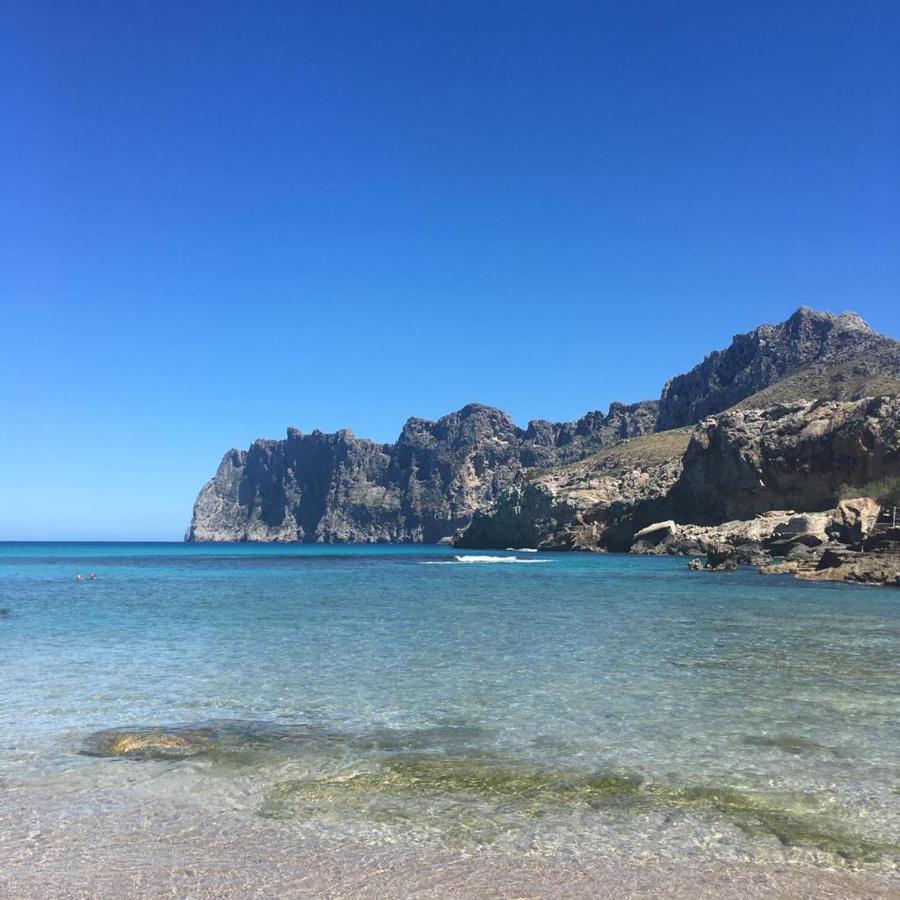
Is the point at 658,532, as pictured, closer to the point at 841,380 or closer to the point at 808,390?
the point at 808,390

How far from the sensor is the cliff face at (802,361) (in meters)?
141

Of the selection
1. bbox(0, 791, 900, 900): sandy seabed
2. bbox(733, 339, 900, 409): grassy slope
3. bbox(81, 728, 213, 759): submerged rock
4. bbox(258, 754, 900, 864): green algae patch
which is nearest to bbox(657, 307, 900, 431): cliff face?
bbox(733, 339, 900, 409): grassy slope

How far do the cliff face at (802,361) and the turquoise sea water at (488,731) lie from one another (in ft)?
419

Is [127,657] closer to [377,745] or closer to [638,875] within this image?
[377,745]

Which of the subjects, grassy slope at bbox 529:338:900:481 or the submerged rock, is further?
grassy slope at bbox 529:338:900:481

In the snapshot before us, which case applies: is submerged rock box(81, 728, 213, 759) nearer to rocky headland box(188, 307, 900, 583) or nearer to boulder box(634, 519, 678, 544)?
rocky headland box(188, 307, 900, 583)

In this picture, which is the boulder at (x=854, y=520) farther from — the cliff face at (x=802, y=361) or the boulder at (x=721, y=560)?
the cliff face at (x=802, y=361)

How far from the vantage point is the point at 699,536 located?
10338 cm

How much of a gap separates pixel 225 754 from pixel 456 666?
8793 millimetres

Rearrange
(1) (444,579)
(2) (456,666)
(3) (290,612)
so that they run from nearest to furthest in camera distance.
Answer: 1. (2) (456,666)
2. (3) (290,612)
3. (1) (444,579)

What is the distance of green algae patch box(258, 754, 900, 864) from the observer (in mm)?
8555

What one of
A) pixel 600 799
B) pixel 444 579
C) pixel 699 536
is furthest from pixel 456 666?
pixel 699 536

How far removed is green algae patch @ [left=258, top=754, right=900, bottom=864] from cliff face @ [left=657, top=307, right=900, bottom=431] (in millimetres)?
138311

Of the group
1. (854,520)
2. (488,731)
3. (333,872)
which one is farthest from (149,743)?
(854,520)
